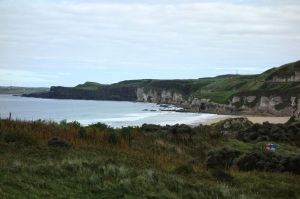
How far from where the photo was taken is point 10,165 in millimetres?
11523

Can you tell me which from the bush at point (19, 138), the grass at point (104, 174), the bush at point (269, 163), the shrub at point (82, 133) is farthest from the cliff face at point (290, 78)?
the bush at point (19, 138)

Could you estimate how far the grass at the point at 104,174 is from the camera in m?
10.2

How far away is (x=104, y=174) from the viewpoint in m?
11.7

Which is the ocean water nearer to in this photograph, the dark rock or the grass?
the grass

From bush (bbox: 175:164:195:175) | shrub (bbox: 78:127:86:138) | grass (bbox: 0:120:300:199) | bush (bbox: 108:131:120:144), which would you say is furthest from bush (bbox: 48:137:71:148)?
bush (bbox: 175:164:195:175)

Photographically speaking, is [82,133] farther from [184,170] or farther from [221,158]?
[184,170]

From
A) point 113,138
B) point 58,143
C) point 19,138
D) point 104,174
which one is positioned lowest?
point 104,174

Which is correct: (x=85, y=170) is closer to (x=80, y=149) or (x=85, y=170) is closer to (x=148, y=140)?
(x=80, y=149)

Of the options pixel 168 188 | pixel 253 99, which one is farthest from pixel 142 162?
pixel 253 99

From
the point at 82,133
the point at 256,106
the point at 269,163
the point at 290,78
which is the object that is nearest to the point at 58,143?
the point at 82,133

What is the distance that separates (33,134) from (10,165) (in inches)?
210

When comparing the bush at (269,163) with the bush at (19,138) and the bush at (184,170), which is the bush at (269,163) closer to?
the bush at (184,170)

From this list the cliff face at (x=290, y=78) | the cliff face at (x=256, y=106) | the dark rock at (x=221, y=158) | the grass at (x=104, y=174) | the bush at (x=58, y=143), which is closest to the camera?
the grass at (x=104, y=174)

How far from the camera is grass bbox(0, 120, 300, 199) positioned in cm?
1023
